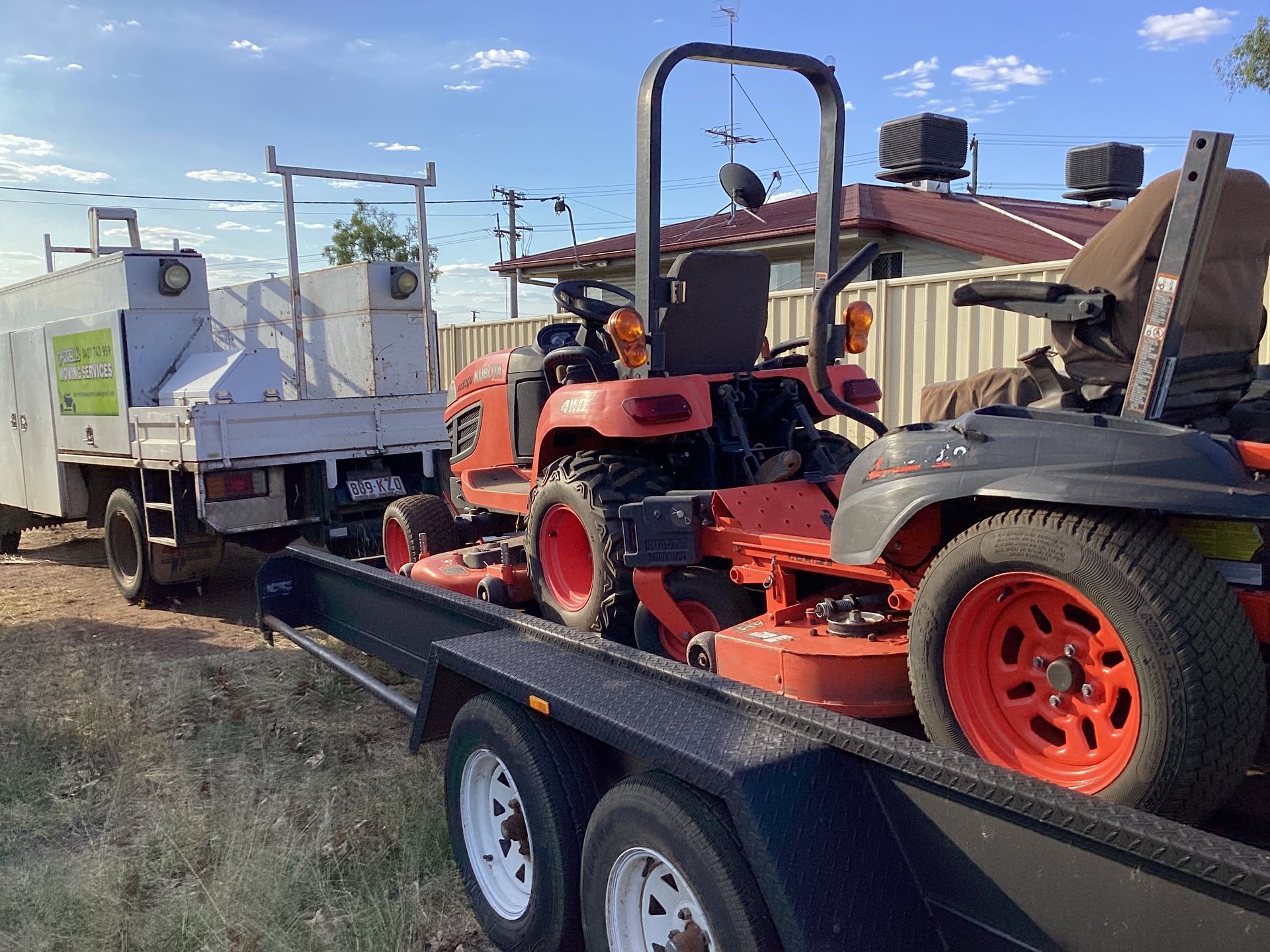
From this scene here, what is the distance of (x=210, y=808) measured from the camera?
3.84 m

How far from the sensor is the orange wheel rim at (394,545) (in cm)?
578

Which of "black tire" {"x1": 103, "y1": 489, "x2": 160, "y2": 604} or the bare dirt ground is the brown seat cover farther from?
"black tire" {"x1": 103, "y1": 489, "x2": 160, "y2": 604}

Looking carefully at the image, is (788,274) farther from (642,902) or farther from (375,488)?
(642,902)

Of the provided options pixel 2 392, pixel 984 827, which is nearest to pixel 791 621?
pixel 984 827

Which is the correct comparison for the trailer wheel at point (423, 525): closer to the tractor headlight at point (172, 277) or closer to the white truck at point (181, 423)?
the white truck at point (181, 423)

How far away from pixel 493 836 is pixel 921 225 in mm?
13437

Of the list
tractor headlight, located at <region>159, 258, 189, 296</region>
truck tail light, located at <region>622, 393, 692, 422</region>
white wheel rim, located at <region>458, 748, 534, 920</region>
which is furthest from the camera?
tractor headlight, located at <region>159, 258, 189, 296</region>

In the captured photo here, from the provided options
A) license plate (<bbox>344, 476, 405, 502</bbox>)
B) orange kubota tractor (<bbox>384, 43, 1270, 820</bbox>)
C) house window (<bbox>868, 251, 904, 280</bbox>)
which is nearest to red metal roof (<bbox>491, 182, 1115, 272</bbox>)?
house window (<bbox>868, 251, 904, 280</bbox>)

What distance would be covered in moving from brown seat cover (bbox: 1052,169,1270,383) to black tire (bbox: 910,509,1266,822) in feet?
1.83

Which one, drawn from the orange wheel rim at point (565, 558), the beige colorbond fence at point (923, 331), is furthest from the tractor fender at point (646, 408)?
the beige colorbond fence at point (923, 331)

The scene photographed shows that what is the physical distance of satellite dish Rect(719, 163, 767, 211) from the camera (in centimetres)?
361

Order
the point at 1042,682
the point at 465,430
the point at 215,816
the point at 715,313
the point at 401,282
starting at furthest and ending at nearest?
the point at 401,282 < the point at 465,430 < the point at 715,313 < the point at 215,816 < the point at 1042,682

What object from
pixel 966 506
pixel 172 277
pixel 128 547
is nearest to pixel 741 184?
pixel 966 506

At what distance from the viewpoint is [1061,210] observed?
19266 mm
